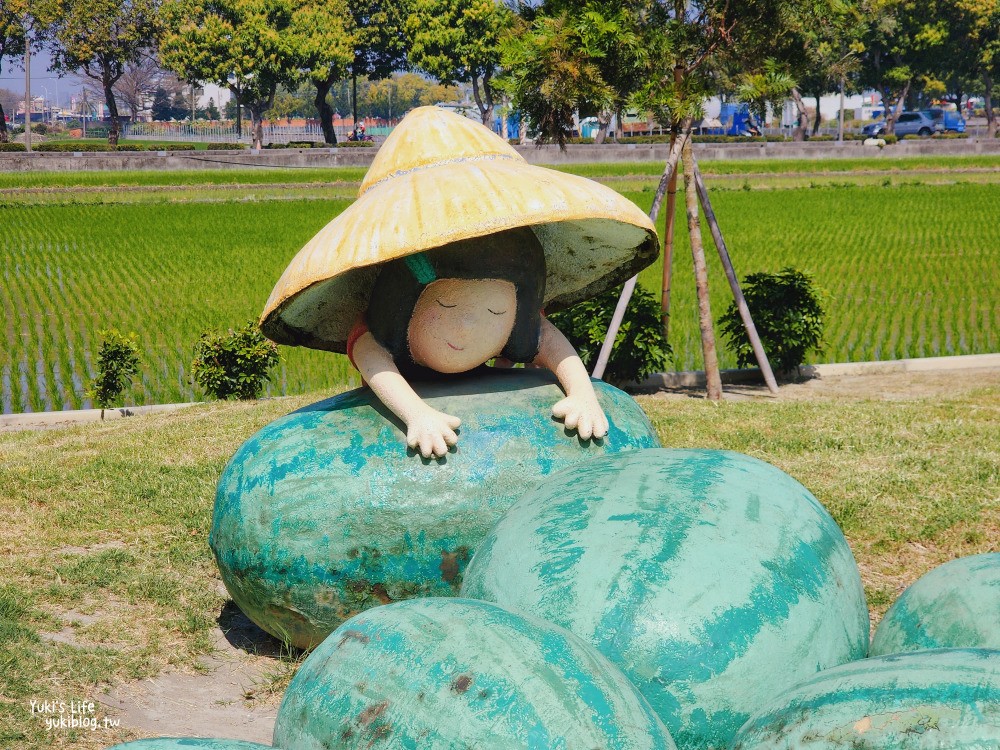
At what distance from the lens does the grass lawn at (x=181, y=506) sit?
4.62 metres

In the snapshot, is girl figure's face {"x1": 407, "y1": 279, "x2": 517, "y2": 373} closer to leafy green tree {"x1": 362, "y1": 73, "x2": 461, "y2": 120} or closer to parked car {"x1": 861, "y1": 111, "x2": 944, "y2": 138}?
parked car {"x1": 861, "y1": 111, "x2": 944, "y2": 138}

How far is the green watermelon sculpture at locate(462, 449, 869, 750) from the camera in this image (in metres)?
2.84

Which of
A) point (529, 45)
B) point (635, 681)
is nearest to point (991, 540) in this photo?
point (635, 681)

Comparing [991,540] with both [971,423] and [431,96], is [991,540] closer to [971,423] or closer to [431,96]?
[971,423]

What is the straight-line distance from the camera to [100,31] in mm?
60562

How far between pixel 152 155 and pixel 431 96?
4340 inches

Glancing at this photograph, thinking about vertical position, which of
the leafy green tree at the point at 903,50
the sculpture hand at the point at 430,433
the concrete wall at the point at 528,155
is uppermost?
the leafy green tree at the point at 903,50

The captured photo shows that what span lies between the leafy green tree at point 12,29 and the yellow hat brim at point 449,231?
6199 centimetres

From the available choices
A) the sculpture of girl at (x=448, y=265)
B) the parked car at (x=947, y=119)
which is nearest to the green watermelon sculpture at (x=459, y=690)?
the sculpture of girl at (x=448, y=265)

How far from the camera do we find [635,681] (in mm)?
2816

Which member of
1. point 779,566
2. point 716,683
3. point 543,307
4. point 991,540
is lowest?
point 991,540

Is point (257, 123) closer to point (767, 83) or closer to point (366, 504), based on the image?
point (767, 83)

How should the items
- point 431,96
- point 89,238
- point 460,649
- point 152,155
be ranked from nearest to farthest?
point 460,649
point 89,238
point 152,155
point 431,96

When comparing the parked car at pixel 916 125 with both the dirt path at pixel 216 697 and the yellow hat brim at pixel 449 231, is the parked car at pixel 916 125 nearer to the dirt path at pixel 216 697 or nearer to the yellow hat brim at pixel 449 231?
the yellow hat brim at pixel 449 231
